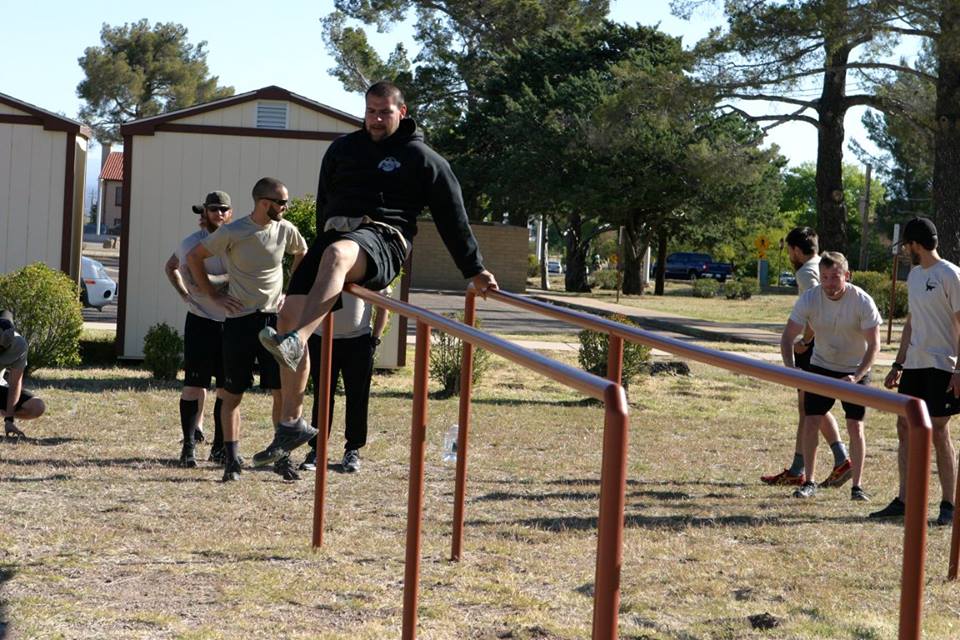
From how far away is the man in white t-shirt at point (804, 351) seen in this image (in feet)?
28.5

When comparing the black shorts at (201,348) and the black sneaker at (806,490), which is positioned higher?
the black shorts at (201,348)

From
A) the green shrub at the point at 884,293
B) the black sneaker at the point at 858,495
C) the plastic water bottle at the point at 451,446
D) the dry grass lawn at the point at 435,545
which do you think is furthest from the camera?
the green shrub at the point at 884,293

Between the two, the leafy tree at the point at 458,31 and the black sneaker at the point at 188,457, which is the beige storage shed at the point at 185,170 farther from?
the leafy tree at the point at 458,31

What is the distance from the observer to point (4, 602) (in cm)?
495

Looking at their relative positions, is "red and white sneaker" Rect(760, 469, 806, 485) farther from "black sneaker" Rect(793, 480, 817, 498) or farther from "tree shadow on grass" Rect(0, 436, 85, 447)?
"tree shadow on grass" Rect(0, 436, 85, 447)

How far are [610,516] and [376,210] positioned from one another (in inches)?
128

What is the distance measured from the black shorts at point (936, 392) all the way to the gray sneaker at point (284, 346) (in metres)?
3.77

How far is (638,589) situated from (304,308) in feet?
6.43

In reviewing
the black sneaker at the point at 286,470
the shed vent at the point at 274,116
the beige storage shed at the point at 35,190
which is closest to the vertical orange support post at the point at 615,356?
the black sneaker at the point at 286,470

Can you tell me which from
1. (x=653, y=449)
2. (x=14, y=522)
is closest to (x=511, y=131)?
(x=653, y=449)

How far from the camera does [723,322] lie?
31469 mm

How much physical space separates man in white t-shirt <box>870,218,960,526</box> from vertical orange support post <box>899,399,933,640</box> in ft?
16.3

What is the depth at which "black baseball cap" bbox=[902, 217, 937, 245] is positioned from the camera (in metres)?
7.38

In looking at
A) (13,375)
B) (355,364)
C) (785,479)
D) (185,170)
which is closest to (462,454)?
(355,364)
